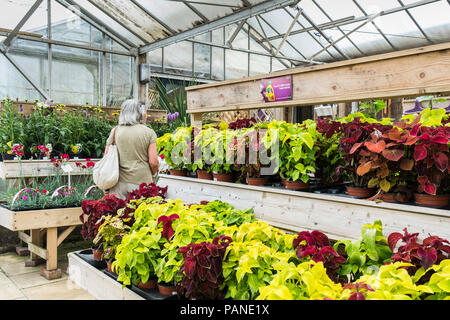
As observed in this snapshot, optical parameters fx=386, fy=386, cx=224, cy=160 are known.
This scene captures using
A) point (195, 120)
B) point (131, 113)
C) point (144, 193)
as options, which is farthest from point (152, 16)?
point (144, 193)

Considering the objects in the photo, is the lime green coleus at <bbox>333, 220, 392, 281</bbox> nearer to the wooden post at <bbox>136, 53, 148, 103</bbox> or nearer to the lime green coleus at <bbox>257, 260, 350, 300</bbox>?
the lime green coleus at <bbox>257, 260, 350, 300</bbox>

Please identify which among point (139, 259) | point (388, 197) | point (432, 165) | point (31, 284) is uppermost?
point (432, 165)

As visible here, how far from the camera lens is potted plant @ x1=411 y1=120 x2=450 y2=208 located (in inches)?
48.9

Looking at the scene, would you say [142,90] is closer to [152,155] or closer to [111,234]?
[152,155]

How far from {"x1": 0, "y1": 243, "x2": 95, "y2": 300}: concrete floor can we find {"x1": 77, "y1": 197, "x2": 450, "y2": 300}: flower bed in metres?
1.31

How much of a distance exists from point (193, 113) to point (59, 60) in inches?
192

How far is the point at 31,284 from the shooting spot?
3.07 m

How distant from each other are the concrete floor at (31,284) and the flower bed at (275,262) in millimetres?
1312

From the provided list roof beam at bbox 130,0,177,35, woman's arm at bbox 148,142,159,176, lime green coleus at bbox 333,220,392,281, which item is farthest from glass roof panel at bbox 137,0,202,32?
lime green coleus at bbox 333,220,392,281

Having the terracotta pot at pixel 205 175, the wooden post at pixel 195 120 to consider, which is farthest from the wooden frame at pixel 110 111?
the terracotta pot at pixel 205 175

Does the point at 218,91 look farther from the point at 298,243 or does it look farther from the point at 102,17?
the point at 102,17

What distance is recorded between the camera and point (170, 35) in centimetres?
622

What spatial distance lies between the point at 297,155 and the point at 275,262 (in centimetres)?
59
